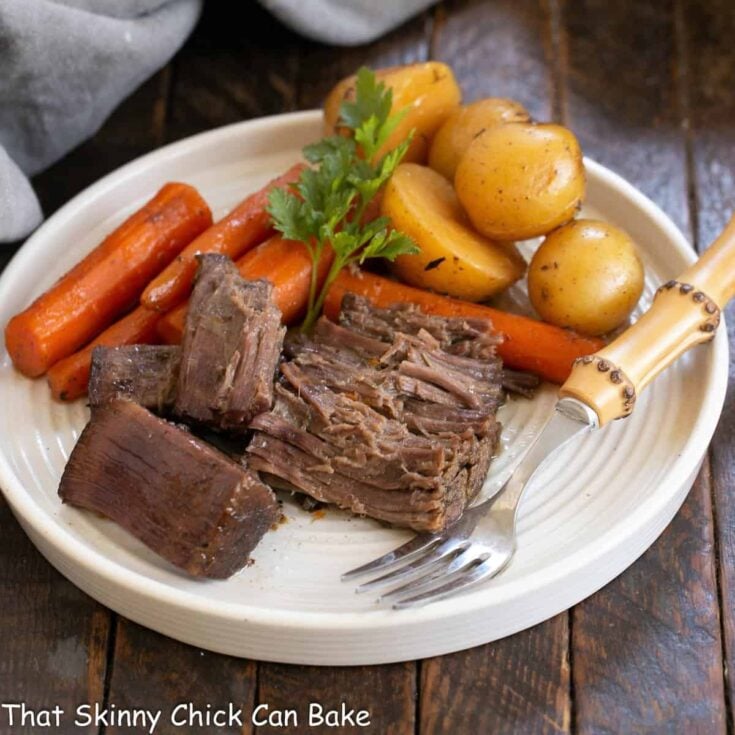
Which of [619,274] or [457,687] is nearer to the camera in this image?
[457,687]

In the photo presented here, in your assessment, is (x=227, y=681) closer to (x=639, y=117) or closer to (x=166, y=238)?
(x=166, y=238)

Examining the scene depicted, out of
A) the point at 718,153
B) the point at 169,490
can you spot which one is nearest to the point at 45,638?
the point at 169,490

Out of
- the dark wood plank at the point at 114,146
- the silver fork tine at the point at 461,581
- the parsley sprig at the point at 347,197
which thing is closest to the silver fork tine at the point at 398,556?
the silver fork tine at the point at 461,581

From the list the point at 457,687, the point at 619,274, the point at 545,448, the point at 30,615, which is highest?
the point at 619,274

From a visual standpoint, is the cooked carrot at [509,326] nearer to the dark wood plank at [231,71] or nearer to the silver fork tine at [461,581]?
the silver fork tine at [461,581]

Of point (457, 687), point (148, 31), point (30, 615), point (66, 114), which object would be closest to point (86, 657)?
point (30, 615)

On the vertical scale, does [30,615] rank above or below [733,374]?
below

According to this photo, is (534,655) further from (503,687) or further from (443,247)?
(443,247)
